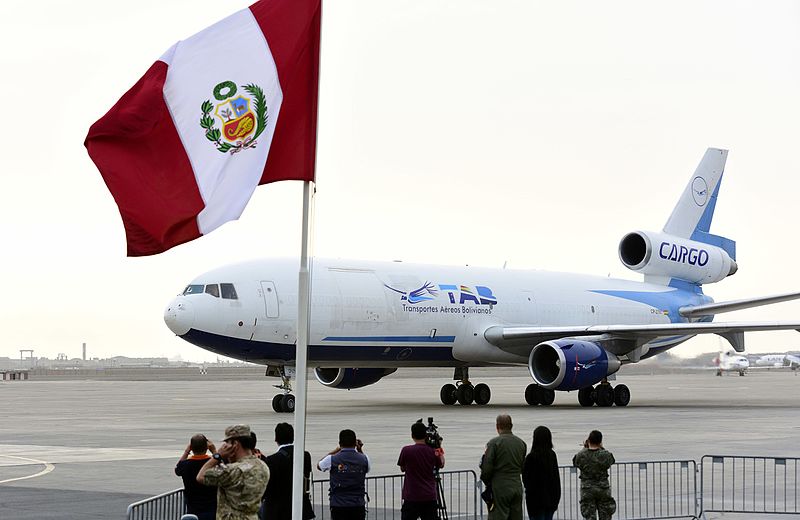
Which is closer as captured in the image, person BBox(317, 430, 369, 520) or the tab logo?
person BBox(317, 430, 369, 520)

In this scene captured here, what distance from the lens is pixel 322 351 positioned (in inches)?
1166

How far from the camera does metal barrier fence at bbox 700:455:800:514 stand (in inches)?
506

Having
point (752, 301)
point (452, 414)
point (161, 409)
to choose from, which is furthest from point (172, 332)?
point (752, 301)

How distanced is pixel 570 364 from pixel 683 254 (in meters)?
11.3

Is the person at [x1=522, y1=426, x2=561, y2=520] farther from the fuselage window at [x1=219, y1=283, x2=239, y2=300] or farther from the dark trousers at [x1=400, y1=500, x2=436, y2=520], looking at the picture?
the fuselage window at [x1=219, y1=283, x2=239, y2=300]

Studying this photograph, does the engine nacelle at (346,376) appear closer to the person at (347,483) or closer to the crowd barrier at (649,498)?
the crowd barrier at (649,498)

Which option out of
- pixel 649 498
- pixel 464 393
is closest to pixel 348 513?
pixel 649 498

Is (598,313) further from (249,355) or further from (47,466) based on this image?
(47,466)

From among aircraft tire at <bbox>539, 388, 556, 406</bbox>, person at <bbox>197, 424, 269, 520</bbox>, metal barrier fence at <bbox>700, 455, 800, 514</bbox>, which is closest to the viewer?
person at <bbox>197, 424, 269, 520</bbox>

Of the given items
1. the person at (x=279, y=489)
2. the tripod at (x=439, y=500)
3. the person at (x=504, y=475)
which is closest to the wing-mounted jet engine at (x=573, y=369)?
the tripod at (x=439, y=500)

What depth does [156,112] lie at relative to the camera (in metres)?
9.33

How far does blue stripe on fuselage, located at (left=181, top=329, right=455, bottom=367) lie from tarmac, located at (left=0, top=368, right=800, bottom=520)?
→ 136 cm

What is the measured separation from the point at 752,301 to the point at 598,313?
15.1ft

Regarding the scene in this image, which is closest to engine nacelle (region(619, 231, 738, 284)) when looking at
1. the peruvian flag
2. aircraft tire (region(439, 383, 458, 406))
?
aircraft tire (region(439, 383, 458, 406))
